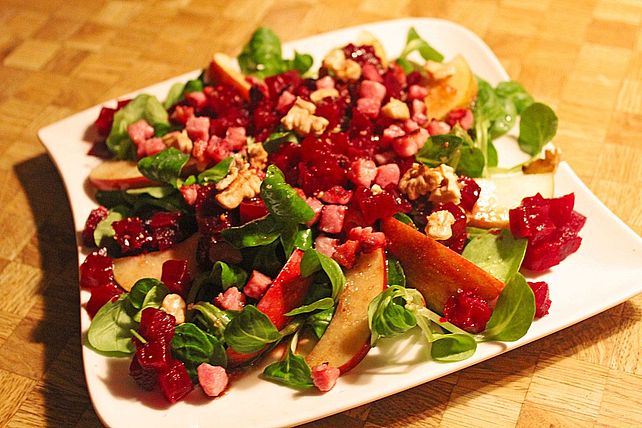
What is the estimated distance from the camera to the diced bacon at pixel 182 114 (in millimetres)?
2484

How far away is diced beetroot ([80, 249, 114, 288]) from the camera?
2.11 m

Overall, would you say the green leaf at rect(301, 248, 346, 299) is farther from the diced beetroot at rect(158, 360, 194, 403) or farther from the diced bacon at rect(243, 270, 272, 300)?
the diced beetroot at rect(158, 360, 194, 403)

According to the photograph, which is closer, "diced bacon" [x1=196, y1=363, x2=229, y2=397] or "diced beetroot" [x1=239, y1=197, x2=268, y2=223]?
"diced bacon" [x1=196, y1=363, x2=229, y2=397]

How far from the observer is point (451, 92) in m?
2.55

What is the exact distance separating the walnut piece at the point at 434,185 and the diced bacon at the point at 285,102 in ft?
1.59

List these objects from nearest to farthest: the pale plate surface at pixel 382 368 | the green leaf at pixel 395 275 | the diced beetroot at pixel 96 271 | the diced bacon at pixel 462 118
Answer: the pale plate surface at pixel 382 368 → the green leaf at pixel 395 275 → the diced beetroot at pixel 96 271 → the diced bacon at pixel 462 118

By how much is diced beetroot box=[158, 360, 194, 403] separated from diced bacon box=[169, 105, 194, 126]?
0.91 m

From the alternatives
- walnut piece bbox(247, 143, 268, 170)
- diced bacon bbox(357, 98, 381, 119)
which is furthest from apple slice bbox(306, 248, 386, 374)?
diced bacon bbox(357, 98, 381, 119)

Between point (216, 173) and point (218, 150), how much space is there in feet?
0.25

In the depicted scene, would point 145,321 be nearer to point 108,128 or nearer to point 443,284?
point 443,284

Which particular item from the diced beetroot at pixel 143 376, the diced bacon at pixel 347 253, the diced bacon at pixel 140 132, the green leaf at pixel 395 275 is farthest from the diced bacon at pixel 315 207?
the diced bacon at pixel 140 132

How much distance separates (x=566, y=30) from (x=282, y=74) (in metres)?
1.31

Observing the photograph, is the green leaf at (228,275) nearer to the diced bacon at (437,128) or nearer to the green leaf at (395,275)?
the green leaf at (395,275)

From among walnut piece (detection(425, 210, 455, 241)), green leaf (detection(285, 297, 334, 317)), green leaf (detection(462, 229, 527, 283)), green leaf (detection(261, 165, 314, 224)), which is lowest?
green leaf (detection(462, 229, 527, 283))
